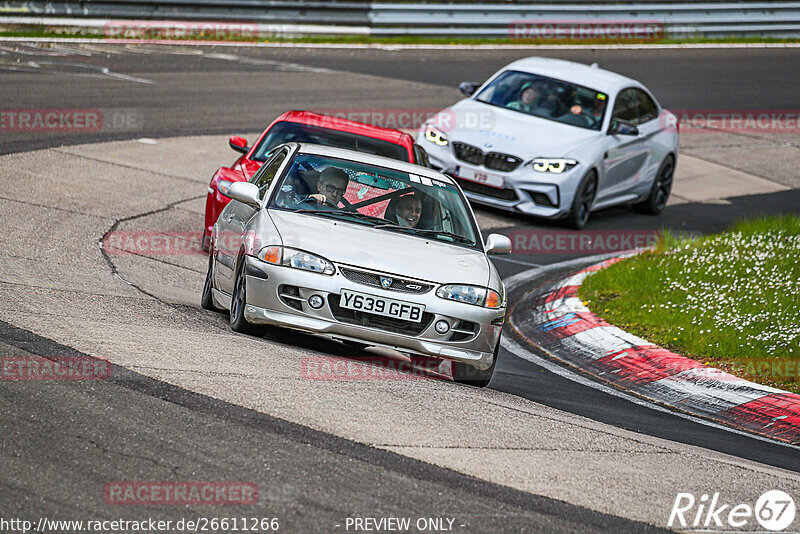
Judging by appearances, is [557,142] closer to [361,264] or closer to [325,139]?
[325,139]

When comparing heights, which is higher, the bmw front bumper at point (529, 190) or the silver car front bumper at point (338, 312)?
the silver car front bumper at point (338, 312)

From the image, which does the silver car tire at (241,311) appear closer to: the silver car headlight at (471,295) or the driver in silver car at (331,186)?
the driver in silver car at (331,186)

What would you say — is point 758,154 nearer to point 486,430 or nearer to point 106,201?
point 106,201

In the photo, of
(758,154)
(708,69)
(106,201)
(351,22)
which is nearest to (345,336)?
(106,201)

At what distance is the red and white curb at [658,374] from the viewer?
328 inches

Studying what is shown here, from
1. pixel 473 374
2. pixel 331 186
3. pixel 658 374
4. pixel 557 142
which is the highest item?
pixel 331 186

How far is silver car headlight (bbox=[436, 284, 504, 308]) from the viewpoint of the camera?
754cm

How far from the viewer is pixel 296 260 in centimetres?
745

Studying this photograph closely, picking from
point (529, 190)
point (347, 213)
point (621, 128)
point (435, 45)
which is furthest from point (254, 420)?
point (435, 45)

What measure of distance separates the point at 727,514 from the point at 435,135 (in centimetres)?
981

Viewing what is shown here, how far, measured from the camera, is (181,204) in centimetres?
1305

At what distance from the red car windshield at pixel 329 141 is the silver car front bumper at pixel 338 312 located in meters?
4.08

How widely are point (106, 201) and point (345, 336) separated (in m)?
5.81

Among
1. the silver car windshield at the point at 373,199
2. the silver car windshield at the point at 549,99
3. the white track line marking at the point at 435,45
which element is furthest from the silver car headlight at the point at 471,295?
the white track line marking at the point at 435,45
